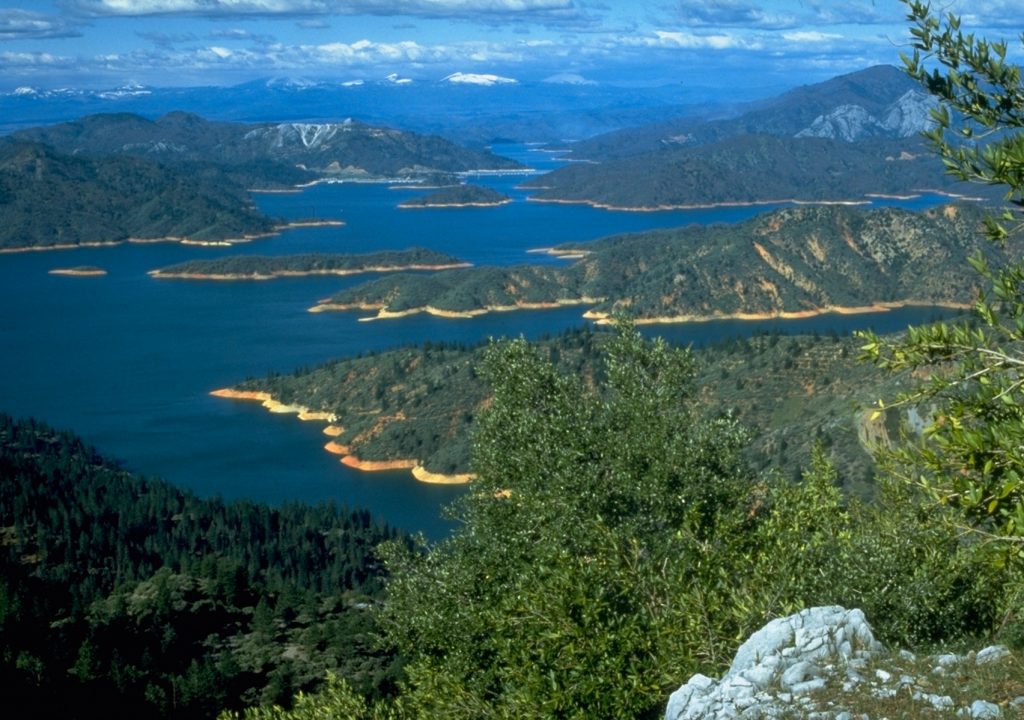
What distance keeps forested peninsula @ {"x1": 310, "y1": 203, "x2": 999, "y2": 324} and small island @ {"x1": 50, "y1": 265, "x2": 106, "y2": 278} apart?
37649mm

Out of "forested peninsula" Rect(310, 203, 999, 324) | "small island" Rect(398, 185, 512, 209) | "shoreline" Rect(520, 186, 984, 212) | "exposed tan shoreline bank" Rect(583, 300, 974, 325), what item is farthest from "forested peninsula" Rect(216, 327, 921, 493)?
"small island" Rect(398, 185, 512, 209)

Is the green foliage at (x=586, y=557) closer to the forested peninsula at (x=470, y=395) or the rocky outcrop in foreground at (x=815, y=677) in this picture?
the rocky outcrop in foreground at (x=815, y=677)

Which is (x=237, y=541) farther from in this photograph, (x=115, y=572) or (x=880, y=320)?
(x=880, y=320)

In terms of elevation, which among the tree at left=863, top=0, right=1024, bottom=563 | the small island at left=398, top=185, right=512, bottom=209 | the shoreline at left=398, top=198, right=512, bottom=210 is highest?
the tree at left=863, top=0, right=1024, bottom=563

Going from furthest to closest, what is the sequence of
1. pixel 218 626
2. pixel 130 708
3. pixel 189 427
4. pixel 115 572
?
1. pixel 189 427
2. pixel 115 572
3. pixel 218 626
4. pixel 130 708

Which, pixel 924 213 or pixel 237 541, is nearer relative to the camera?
pixel 237 541

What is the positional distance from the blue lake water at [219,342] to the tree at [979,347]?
42.9 metres

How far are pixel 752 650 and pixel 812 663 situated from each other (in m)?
0.45

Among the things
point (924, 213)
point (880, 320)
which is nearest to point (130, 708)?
point (880, 320)

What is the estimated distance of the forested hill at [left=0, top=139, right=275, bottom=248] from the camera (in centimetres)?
15950

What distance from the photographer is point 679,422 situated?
12562 millimetres

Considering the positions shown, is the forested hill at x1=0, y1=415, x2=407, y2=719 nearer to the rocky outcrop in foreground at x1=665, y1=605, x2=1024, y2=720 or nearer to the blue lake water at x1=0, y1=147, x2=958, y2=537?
the blue lake water at x1=0, y1=147, x2=958, y2=537

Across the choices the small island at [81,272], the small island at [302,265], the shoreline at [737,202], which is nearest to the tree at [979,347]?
the small island at [302,265]

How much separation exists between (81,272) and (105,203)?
44378 mm
